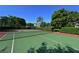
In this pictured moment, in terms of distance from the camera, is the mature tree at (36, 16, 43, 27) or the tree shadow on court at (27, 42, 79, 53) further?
the mature tree at (36, 16, 43, 27)

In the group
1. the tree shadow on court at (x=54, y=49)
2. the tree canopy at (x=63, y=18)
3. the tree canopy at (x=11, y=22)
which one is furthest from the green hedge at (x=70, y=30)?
the tree canopy at (x=11, y=22)

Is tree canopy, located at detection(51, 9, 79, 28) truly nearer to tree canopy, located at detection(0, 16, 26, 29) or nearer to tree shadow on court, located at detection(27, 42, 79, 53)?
tree shadow on court, located at detection(27, 42, 79, 53)

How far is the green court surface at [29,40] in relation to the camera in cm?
630

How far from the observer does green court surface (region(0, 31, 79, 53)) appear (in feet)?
20.7


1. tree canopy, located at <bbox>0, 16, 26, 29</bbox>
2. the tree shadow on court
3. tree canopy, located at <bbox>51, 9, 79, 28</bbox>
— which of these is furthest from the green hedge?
tree canopy, located at <bbox>0, 16, 26, 29</bbox>

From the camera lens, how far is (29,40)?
21.6ft

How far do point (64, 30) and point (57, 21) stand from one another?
1.31 ft

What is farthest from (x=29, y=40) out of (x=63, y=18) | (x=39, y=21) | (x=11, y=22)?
(x=63, y=18)

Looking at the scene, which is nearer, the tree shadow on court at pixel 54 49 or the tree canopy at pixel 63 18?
the tree shadow on court at pixel 54 49

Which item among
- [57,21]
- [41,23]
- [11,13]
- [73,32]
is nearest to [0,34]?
[11,13]

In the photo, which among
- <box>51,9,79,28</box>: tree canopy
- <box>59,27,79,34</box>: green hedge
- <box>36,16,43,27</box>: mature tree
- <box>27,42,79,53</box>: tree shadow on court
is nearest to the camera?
<box>27,42,79,53</box>: tree shadow on court

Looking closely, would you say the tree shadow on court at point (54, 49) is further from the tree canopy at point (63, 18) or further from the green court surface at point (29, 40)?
the tree canopy at point (63, 18)

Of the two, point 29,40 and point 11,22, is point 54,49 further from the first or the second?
point 11,22

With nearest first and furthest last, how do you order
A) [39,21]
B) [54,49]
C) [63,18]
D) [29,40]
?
[54,49] → [39,21] → [29,40] → [63,18]
